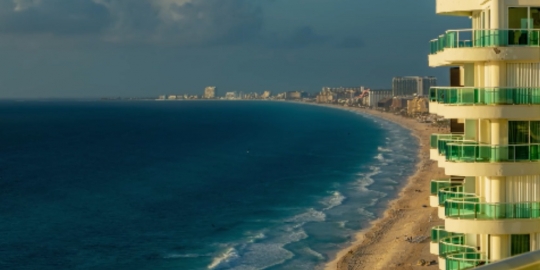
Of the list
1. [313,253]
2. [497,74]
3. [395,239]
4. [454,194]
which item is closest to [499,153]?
[497,74]

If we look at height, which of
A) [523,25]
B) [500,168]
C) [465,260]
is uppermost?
[523,25]

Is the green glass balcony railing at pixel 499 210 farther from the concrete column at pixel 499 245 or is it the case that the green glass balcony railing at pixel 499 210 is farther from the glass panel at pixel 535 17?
the glass panel at pixel 535 17

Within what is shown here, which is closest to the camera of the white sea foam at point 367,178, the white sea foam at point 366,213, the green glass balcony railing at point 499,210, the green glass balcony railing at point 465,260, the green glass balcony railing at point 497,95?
the green glass balcony railing at point 497,95

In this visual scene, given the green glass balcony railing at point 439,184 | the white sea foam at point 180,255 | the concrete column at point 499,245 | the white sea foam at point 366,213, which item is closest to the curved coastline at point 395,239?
the white sea foam at point 366,213

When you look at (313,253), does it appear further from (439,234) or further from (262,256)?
(439,234)

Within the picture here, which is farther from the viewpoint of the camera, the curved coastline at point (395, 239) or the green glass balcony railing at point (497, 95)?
the curved coastline at point (395, 239)
